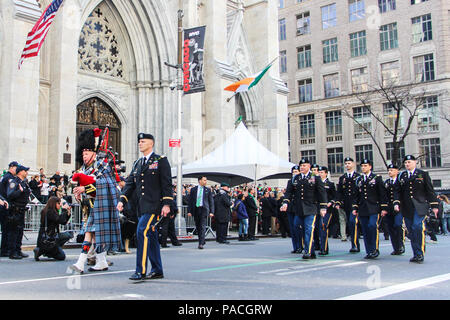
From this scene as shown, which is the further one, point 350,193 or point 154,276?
point 350,193

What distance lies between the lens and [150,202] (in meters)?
6.93

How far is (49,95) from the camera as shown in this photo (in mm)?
20328

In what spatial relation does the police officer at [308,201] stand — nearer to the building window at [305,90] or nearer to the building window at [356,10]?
the building window at [305,90]

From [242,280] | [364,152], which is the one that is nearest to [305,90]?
[364,152]

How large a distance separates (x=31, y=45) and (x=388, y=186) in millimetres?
12499

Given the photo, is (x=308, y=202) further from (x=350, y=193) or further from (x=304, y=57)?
(x=304, y=57)

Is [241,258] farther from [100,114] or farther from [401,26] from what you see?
[401,26]

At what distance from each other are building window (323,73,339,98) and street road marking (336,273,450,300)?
152 ft

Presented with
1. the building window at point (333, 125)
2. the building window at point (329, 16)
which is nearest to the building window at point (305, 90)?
the building window at point (333, 125)

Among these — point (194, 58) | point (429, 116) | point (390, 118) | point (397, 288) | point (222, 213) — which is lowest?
point (397, 288)

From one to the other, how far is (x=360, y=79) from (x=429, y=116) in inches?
321

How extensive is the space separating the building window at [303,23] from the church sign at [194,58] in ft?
125

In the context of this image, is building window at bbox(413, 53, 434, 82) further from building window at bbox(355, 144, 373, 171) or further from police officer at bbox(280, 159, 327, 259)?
police officer at bbox(280, 159, 327, 259)

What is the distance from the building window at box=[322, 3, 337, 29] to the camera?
52969mm
